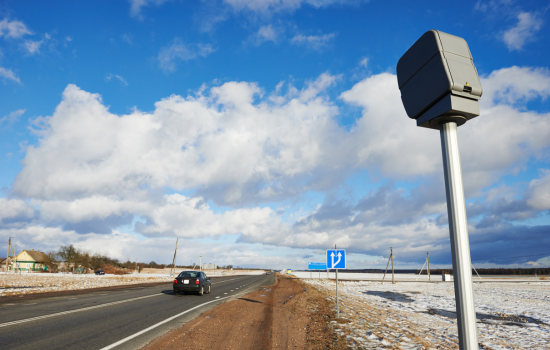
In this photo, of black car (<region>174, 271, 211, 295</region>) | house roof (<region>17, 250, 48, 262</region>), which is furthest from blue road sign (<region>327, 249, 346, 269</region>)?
house roof (<region>17, 250, 48, 262</region>)

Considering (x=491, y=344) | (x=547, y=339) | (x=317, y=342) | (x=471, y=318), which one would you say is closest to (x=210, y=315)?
(x=317, y=342)

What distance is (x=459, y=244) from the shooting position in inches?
63.9

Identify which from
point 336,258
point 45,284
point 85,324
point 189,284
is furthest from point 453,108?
point 45,284

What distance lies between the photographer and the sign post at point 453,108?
1589 mm

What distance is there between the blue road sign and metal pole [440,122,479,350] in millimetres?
10663

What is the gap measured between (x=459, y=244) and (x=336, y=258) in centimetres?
1087

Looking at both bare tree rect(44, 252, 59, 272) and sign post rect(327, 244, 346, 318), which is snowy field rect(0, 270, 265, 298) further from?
bare tree rect(44, 252, 59, 272)

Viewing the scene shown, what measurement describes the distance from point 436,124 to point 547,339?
11.6 metres

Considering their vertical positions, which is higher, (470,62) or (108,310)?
(470,62)

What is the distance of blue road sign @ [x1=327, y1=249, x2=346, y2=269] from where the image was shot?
39.0 feet

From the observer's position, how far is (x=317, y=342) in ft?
26.7

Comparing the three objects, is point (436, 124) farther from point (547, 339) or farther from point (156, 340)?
point (547, 339)

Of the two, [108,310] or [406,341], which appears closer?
[406,341]

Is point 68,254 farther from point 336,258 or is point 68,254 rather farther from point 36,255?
point 336,258
